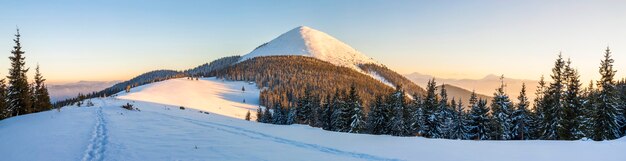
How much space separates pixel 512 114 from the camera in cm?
5191

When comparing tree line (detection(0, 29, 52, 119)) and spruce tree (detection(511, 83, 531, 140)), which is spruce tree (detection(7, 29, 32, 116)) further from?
spruce tree (detection(511, 83, 531, 140))

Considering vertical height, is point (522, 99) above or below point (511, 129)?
above

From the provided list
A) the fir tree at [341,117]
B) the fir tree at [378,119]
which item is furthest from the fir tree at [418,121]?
the fir tree at [341,117]

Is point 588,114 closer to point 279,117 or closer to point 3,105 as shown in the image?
point 279,117

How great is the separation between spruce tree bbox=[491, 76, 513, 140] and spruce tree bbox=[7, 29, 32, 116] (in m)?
63.3

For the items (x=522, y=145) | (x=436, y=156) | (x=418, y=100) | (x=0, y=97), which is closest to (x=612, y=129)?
(x=418, y=100)

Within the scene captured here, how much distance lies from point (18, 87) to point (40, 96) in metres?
9.44

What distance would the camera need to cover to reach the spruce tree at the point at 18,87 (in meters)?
48.5

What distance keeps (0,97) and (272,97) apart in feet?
364

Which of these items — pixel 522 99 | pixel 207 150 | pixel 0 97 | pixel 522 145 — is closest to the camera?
pixel 207 150

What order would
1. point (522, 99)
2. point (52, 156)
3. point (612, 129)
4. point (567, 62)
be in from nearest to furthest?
point (52, 156), point (612, 129), point (567, 62), point (522, 99)

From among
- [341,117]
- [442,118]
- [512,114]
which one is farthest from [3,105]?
[512,114]

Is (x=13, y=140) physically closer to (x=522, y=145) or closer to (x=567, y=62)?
(x=522, y=145)

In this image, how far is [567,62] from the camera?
44.1 meters
